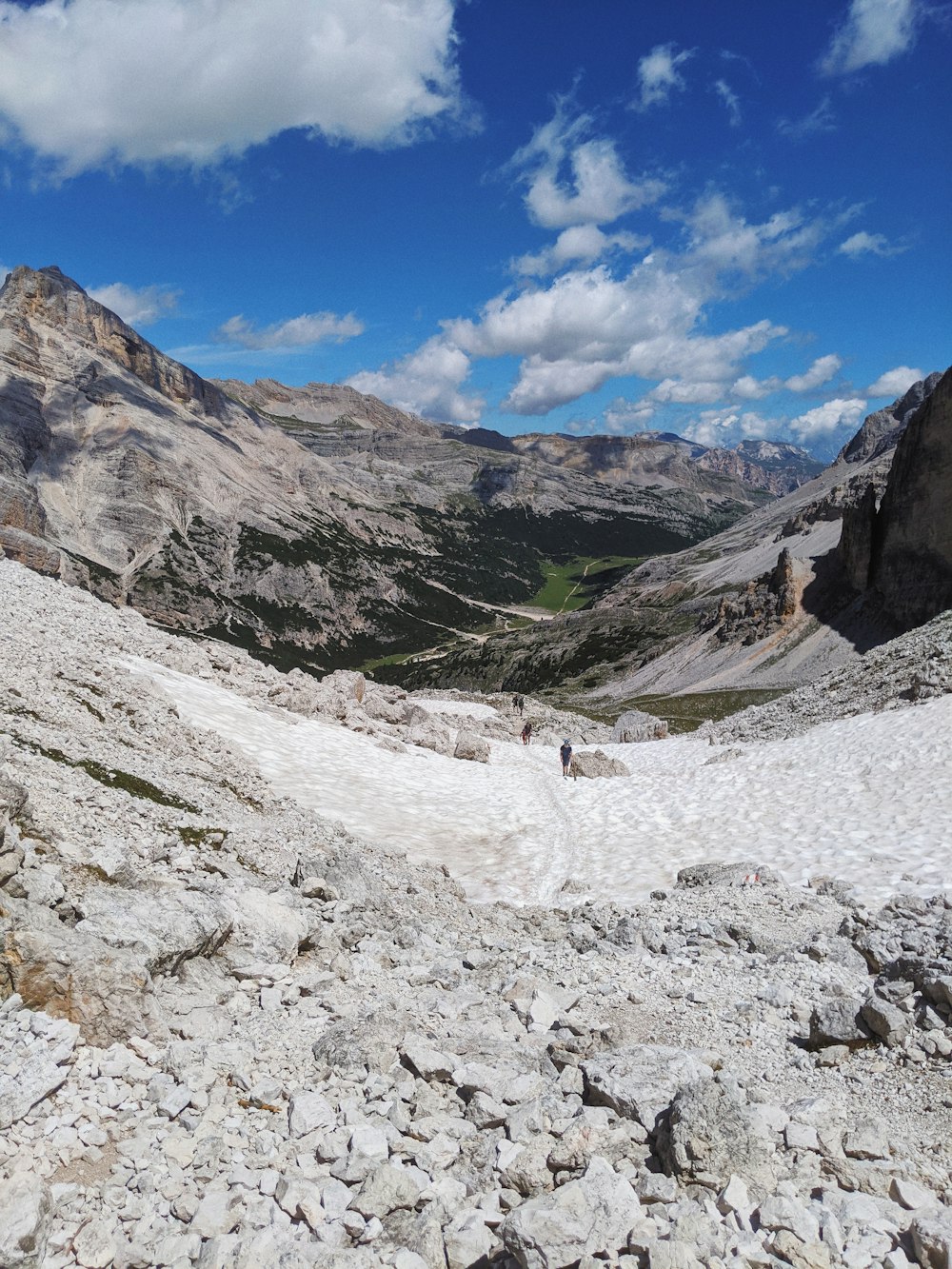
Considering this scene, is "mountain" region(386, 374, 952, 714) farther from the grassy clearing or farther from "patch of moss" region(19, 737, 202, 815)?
"patch of moss" region(19, 737, 202, 815)

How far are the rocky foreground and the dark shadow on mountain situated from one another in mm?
94344

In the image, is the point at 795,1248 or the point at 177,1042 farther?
the point at 177,1042

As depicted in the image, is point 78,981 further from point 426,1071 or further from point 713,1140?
point 713,1140

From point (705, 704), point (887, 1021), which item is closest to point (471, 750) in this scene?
point (887, 1021)

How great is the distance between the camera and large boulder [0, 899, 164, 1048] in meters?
8.61

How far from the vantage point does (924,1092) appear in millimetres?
8555

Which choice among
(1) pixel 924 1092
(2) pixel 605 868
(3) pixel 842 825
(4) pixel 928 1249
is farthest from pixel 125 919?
(3) pixel 842 825

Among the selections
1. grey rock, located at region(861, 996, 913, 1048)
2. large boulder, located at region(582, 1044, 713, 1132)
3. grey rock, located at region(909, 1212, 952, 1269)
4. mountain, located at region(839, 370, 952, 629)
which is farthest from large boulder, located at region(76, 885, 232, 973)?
mountain, located at region(839, 370, 952, 629)

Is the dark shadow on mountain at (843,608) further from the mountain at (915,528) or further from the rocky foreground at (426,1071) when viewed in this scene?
the rocky foreground at (426,1071)

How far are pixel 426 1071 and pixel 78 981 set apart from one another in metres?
4.34

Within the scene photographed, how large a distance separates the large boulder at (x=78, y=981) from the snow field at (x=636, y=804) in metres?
12.0

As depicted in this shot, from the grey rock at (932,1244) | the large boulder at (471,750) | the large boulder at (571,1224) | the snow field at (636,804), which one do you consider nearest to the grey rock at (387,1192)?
the large boulder at (571,1224)

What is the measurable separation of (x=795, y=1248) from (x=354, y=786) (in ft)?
71.8

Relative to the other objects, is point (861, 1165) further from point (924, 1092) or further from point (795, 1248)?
point (924, 1092)
